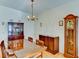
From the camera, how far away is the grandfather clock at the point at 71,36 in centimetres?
426

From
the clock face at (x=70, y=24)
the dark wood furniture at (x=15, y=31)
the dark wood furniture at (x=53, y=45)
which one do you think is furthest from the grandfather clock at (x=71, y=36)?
the dark wood furniture at (x=15, y=31)

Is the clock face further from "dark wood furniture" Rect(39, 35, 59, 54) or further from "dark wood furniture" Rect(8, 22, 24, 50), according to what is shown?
"dark wood furniture" Rect(8, 22, 24, 50)

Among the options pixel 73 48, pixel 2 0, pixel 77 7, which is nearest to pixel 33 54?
pixel 73 48

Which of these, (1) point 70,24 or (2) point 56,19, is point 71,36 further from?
(2) point 56,19

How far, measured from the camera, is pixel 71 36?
443cm

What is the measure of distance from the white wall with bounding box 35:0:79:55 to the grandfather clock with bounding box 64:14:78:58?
1.21 feet

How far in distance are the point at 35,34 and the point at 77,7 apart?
12.7 ft

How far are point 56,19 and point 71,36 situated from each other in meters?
1.47

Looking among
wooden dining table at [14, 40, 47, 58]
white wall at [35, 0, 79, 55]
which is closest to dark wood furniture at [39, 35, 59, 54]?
white wall at [35, 0, 79, 55]

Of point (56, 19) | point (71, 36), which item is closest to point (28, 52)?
point (71, 36)

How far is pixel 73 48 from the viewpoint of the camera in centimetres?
432

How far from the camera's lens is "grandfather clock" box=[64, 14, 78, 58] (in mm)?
4258

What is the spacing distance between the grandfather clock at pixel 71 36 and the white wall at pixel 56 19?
1.21ft

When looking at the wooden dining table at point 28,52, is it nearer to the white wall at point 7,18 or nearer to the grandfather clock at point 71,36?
the grandfather clock at point 71,36
